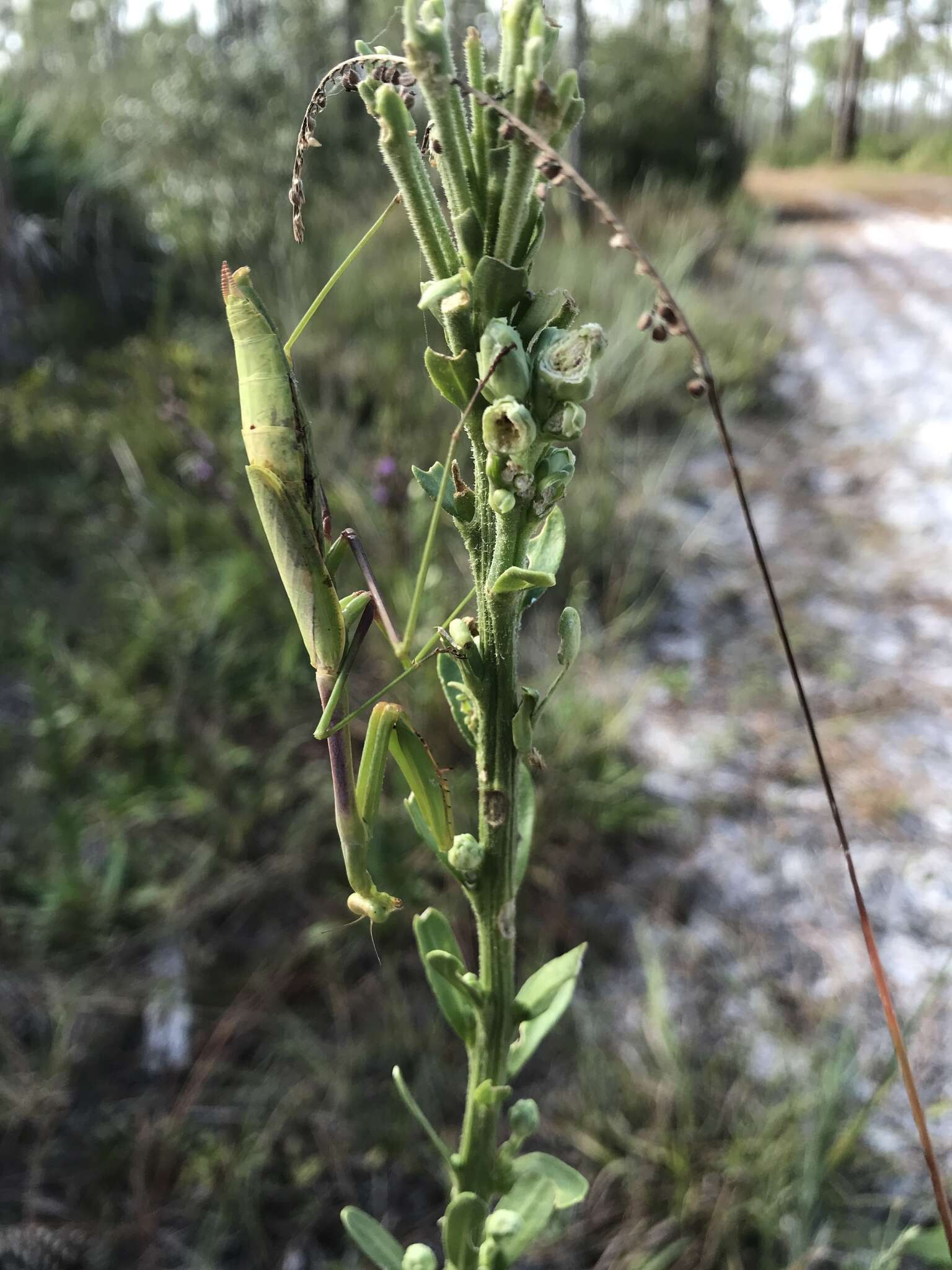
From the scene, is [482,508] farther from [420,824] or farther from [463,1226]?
[463,1226]

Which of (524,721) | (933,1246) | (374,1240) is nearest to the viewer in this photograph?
(524,721)

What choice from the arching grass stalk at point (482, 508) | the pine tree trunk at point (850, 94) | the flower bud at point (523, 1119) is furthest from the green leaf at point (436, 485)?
the pine tree trunk at point (850, 94)

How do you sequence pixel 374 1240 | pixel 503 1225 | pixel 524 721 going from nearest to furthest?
1. pixel 524 721
2. pixel 503 1225
3. pixel 374 1240

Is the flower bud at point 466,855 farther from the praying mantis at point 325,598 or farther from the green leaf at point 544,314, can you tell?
the green leaf at point 544,314

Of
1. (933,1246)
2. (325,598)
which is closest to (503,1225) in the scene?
(325,598)

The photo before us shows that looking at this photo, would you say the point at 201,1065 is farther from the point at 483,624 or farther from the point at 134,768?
the point at 483,624

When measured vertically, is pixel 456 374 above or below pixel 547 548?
above
